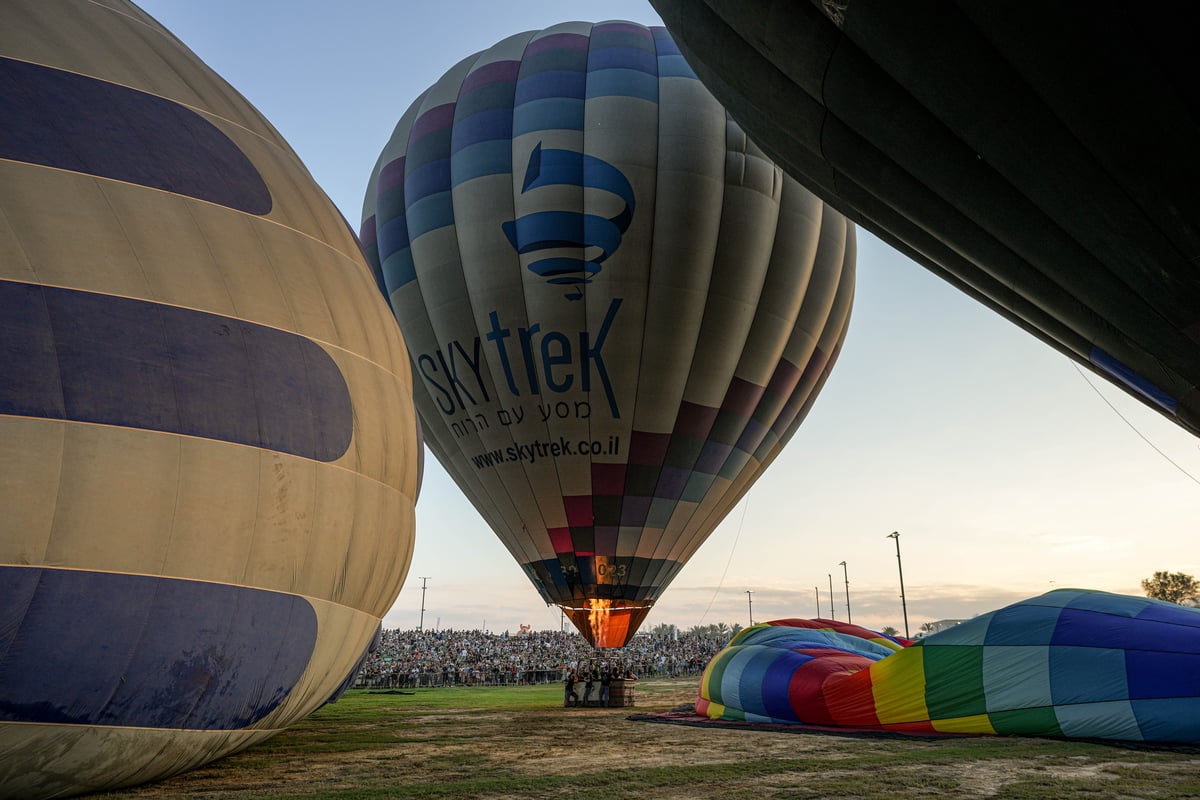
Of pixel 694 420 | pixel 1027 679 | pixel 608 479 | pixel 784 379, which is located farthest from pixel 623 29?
pixel 1027 679

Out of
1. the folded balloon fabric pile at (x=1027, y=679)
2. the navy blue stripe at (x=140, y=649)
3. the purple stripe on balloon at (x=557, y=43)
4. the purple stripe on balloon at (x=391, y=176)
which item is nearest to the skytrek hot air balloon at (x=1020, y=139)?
the folded balloon fabric pile at (x=1027, y=679)

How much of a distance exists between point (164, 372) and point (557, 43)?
13.5 metres

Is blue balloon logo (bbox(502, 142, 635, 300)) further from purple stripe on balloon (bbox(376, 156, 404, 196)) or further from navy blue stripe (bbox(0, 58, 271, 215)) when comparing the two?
navy blue stripe (bbox(0, 58, 271, 215))

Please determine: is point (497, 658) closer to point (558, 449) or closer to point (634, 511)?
point (634, 511)

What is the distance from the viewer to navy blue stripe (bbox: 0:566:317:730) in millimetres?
4094

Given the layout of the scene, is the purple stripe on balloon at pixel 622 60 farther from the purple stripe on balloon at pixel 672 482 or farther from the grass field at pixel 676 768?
the grass field at pixel 676 768

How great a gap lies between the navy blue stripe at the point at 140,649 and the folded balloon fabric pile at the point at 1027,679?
5857 millimetres

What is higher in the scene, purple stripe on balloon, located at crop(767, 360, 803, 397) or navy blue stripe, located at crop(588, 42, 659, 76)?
navy blue stripe, located at crop(588, 42, 659, 76)

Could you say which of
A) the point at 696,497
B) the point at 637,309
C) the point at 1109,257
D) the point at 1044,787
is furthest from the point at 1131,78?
the point at 696,497

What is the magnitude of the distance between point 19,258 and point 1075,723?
8.38 meters

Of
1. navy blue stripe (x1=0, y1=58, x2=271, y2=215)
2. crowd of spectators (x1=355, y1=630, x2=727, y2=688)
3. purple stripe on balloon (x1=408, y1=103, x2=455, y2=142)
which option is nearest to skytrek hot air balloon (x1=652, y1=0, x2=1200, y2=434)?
navy blue stripe (x1=0, y1=58, x2=271, y2=215)

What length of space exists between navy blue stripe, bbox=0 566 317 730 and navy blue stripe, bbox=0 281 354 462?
86 centimetres

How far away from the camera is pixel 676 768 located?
5910 millimetres

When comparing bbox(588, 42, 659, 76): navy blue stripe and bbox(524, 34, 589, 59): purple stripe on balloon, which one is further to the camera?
bbox(524, 34, 589, 59): purple stripe on balloon
